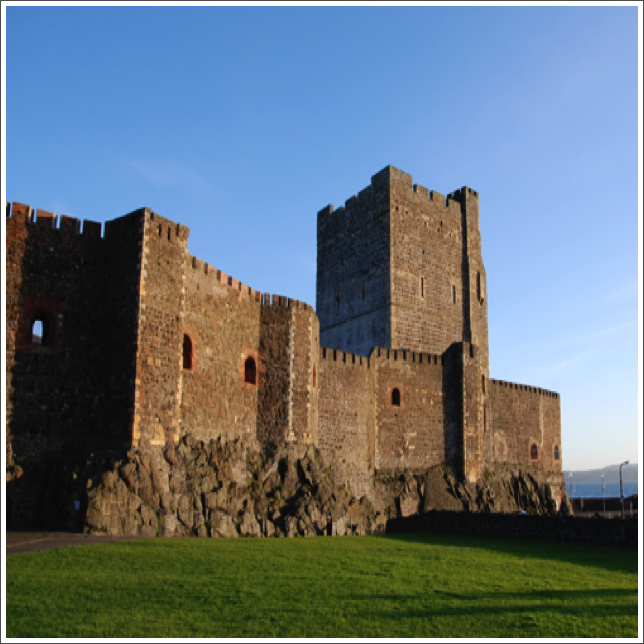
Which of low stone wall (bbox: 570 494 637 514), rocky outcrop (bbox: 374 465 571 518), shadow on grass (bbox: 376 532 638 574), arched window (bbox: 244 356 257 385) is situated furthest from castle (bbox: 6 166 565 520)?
low stone wall (bbox: 570 494 637 514)

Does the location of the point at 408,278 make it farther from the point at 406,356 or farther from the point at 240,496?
the point at 240,496

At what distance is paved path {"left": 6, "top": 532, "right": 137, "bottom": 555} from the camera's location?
40.9 ft

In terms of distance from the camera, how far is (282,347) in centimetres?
2252

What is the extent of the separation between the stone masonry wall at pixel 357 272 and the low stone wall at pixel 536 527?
11.5 metres

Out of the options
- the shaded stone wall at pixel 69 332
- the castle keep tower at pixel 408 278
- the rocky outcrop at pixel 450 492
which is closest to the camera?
the shaded stone wall at pixel 69 332

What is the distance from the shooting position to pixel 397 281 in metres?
33.1

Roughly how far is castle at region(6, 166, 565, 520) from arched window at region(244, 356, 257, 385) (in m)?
0.03

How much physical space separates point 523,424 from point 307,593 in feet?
94.2

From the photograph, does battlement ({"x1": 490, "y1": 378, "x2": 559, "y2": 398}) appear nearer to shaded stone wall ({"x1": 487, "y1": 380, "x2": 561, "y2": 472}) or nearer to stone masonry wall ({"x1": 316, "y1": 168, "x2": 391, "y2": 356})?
shaded stone wall ({"x1": 487, "y1": 380, "x2": 561, "y2": 472})

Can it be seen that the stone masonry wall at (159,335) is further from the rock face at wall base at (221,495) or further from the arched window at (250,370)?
the arched window at (250,370)

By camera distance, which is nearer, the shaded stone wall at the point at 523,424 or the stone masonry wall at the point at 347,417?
the stone masonry wall at the point at 347,417

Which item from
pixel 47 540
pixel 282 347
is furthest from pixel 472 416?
pixel 47 540

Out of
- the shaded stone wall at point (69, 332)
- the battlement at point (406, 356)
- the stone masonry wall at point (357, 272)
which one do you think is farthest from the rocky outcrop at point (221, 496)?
the stone masonry wall at point (357, 272)

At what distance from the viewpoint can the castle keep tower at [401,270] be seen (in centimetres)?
3328
